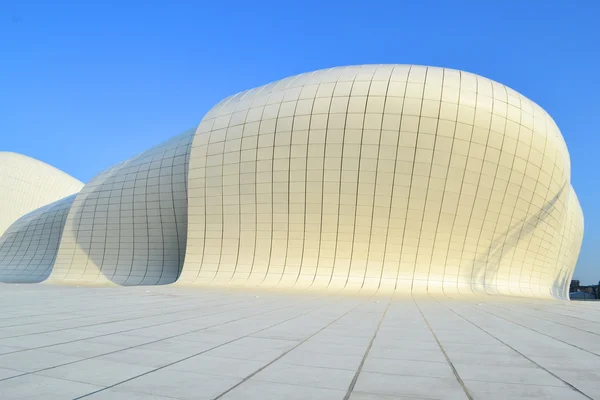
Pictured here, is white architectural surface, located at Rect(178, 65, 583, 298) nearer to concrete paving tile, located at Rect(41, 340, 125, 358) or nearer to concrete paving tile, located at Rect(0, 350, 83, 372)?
concrete paving tile, located at Rect(41, 340, 125, 358)

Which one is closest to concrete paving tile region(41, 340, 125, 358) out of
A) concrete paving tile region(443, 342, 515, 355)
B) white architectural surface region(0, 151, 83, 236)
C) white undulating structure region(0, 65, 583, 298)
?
concrete paving tile region(443, 342, 515, 355)

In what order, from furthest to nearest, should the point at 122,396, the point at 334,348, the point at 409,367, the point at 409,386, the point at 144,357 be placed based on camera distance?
the point at 334,348 < the point at 144,357 < the point at 409,367 < the point at 409,386 < the point at 122,396

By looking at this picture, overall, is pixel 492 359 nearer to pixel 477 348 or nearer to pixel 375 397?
pixel 477 348

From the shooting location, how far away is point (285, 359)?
6344 mm

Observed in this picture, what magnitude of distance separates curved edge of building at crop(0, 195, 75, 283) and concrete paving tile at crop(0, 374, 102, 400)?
42.4 meters

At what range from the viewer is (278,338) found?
26.9 ft

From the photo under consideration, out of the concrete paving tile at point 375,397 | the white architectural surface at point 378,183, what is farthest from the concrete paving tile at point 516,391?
the white architectural surface at point 378,183

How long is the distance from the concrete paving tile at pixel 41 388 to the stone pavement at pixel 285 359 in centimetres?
1

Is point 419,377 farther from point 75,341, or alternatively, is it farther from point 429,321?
point 429,321

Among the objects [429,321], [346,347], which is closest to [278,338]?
[346,347]

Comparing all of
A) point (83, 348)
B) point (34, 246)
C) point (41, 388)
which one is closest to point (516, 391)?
point (41, 388)

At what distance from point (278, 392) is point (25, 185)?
6392 centimetres

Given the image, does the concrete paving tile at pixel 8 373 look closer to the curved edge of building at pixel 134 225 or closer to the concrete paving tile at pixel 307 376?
the concrete paving tile at pixel 307 376

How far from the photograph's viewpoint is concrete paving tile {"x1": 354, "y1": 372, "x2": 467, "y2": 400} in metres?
4.75
